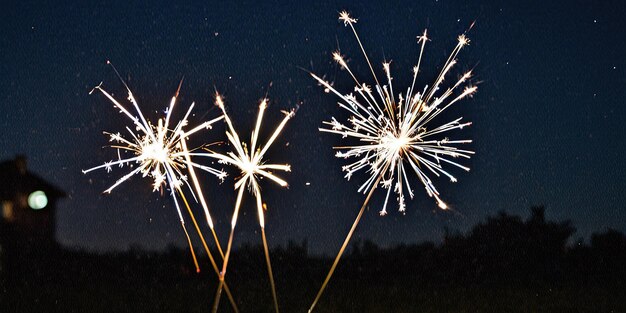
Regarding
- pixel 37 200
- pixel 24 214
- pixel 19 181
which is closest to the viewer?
pixel 24 214

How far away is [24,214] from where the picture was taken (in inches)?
844

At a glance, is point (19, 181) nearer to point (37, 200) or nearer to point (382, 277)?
point (37, 200)

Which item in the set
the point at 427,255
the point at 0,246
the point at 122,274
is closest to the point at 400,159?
the point at 122,274

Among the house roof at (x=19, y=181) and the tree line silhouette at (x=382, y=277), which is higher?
the house roof at (x=19, y=181)

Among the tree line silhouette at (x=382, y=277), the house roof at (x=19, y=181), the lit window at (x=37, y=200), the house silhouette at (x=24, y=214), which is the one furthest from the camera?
the lit window at (x=37, y=200)

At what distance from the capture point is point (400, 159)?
30.5 feet

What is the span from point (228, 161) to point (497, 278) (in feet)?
54.7

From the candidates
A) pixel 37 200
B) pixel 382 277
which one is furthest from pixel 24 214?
pixel 382 277

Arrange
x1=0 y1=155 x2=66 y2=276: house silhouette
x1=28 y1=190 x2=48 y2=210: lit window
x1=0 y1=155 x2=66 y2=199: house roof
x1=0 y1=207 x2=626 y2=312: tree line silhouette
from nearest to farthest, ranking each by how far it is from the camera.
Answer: x1=0 y1=207 x2=626 y2=312: tree line silhouette → x1=0 y1=155 x2=66 y2=276: house silhouette → x1=0 y1=155 x2=66 y2=199: house roof → x1=28 y1=190 x2=48 y2=210: lit window

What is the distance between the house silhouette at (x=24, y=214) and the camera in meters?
20.5

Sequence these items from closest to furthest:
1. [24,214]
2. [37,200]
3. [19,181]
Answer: [24,214] → [19,181] → [37,200]

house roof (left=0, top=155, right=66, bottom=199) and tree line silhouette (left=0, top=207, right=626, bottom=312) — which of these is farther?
house roof (left=0, top=155, right=66, bottom=199)

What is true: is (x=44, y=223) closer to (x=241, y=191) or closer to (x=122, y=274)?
(x=122, y=274)

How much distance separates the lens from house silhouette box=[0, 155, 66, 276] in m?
20.5
